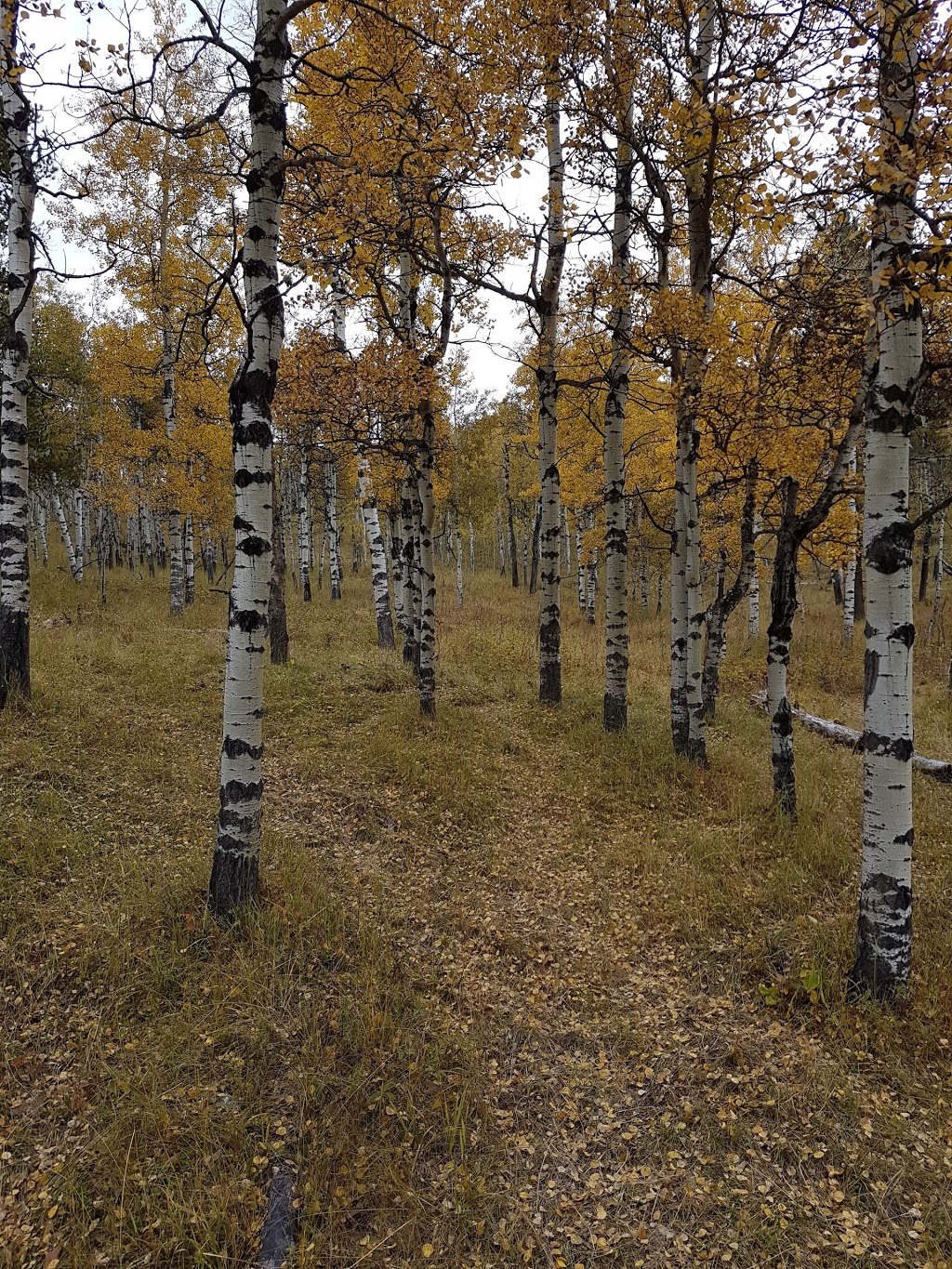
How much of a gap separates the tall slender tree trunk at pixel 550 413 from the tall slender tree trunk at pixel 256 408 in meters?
4.95

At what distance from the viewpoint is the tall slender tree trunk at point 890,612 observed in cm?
383

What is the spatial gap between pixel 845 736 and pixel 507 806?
6.83 m

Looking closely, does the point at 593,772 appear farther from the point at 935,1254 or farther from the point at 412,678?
the point at 935,1254

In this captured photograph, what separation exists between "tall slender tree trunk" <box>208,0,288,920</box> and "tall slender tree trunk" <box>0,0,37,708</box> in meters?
4.40

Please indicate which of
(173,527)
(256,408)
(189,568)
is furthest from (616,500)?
(189,568)

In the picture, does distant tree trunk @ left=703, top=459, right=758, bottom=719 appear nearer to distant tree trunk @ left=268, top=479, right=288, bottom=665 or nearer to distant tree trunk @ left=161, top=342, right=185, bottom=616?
distant tree trunk @ left=268, top=479, right=288, bottom=665

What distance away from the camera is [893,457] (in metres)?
4.00

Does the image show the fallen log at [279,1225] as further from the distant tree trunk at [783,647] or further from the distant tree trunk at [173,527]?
the distant tree trunk at [173,527]

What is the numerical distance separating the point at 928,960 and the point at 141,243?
862 inches

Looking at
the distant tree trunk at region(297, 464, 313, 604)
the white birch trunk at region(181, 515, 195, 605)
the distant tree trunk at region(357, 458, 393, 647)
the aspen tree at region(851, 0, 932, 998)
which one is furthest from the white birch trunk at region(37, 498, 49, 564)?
the aspen tree at region(851, 0, 932, 998)

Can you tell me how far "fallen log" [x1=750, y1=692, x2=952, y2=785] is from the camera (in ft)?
29.1

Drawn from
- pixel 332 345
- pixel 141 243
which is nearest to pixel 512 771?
pixel 332 345

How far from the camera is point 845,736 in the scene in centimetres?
1044

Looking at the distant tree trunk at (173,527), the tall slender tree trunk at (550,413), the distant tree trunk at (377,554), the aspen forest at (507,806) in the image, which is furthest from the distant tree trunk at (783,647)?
the distant tree trunk at (173,527)
